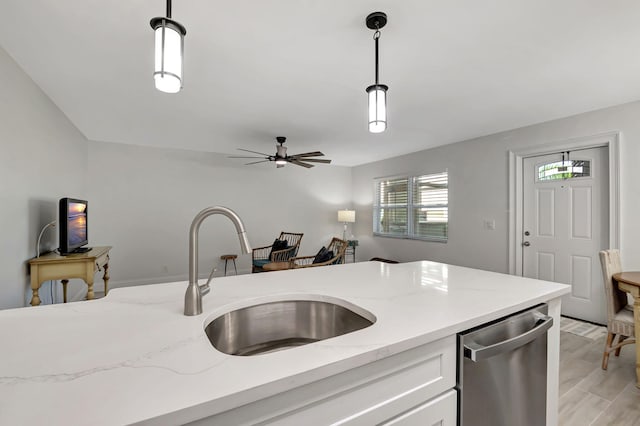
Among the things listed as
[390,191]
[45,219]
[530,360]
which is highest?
[390,191]

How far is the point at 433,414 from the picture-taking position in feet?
2.87

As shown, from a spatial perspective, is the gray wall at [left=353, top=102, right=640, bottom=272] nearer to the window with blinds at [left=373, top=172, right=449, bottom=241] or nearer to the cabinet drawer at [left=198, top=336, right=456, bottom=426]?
the window with blinds at [left=373, top=172, right=449, bottom=241]

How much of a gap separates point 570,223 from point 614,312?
1406 mm

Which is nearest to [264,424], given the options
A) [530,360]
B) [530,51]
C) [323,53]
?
[530,360]

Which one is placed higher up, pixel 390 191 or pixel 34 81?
pixel 34 81

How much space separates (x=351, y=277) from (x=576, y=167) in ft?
11.0

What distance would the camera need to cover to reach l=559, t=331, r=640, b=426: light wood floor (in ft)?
5.67

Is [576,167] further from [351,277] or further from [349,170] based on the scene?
[349,170]

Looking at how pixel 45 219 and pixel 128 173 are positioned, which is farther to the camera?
pixel 128 173

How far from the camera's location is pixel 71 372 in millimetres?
599

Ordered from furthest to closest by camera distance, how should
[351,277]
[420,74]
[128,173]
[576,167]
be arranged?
1. [128,173]
2. [576,167]
3. [420,74]
4. [351,277]

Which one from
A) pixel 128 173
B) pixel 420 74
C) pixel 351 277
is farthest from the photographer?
pixel 128 173

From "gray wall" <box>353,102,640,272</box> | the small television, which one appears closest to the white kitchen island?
the small television

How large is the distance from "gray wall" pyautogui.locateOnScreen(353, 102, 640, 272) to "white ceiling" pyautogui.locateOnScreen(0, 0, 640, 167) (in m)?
0.20
